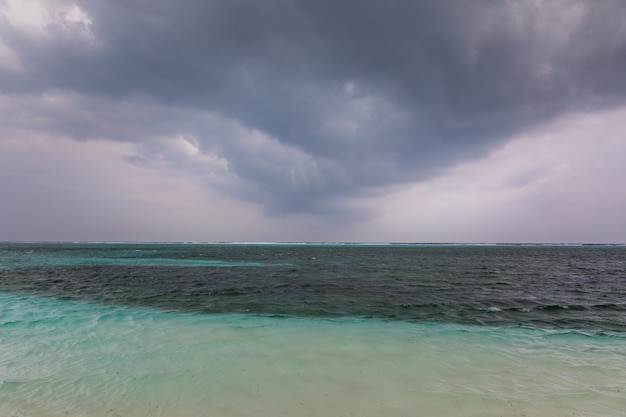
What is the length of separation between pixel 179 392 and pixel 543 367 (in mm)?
10495

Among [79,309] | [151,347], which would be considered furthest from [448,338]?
[79,309]

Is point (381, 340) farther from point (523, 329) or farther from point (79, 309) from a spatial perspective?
point (79, 309)

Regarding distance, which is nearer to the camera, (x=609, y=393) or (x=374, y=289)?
(x=609, y=393)

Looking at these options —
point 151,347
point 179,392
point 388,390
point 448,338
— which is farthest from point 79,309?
point 448,338

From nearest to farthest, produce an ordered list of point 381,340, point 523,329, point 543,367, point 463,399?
1. point 463,399
2. point 543,367
3. point 381,340
4. point 523,329

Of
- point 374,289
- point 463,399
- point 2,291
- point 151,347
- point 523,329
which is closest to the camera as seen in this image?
point 463,399

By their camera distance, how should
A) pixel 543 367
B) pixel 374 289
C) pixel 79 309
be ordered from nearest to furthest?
pixel 543 367, pixel 79 309, pixel 374 289

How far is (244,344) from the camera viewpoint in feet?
39.1

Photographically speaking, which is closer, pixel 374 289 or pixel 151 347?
pixel 151 347

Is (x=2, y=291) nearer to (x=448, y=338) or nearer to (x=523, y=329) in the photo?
(x=448, y=338)

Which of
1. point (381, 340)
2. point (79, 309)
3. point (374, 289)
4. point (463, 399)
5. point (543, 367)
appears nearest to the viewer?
point (463, 399)

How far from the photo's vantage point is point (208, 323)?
1516cm

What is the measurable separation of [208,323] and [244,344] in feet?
13.3

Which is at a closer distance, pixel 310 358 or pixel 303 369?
pixel 303 369
